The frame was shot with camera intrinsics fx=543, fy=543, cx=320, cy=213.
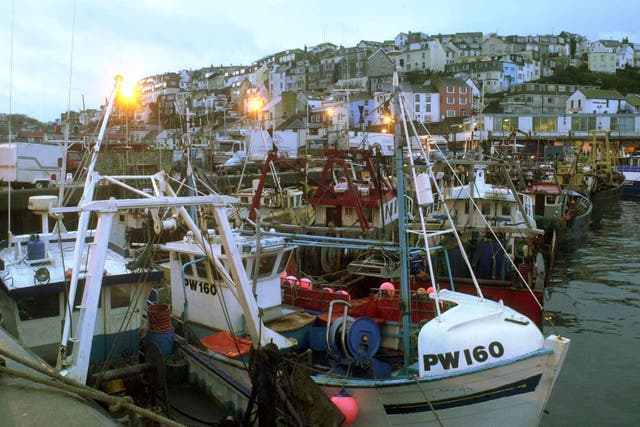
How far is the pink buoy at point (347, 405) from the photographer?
812cm

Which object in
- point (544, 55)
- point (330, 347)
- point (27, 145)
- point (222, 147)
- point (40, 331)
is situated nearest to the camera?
point (40, 331)

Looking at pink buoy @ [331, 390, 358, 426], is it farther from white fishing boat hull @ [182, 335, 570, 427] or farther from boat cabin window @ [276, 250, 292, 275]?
boat cabin window @ [276, 250, 292, 275]

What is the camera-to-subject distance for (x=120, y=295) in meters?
8.55

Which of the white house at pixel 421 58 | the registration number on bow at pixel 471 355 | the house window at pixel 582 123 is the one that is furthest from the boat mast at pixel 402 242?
the white house at pixel 421 58

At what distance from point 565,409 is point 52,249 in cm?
1103

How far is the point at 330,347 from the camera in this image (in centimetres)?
973

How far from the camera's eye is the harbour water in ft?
38.3

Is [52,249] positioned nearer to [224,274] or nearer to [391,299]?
[224,274]

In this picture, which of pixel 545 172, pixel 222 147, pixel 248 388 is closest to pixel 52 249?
pixel 248 388

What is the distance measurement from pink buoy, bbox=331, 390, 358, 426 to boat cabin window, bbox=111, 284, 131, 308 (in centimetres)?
358

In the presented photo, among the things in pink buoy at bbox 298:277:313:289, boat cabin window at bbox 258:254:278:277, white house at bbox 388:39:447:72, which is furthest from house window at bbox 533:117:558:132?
boat cabin window at bbox 258:254:278:277

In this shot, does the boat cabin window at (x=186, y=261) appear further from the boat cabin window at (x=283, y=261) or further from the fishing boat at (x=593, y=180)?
the fishing boat at (x=593, y=180)

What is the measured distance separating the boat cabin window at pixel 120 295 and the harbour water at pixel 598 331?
28.2ft

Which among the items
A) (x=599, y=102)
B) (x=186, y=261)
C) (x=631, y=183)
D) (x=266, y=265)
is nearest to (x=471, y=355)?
(x=266, y=265)
